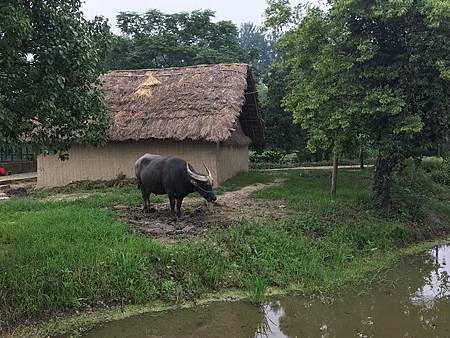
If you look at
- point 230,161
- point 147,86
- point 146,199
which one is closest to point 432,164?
point 230,161

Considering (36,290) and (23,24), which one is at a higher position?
(23,24)

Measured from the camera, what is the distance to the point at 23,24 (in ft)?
17.8

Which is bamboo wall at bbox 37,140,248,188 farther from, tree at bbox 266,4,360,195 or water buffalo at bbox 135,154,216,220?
water buffalo at bbox 135,154,216,220

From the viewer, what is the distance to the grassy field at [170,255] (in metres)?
6.73

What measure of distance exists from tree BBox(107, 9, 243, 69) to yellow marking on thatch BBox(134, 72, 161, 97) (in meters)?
9.17

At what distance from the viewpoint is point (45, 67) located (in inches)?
243

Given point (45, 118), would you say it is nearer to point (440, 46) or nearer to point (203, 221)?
point (203, 221)

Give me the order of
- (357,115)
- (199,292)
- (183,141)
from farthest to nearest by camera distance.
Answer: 1. (183,141)
2. (357,115)
3. (199,292)

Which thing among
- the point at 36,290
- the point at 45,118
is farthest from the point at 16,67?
the point at 36,290

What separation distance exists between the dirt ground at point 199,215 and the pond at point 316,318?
8.66 ft

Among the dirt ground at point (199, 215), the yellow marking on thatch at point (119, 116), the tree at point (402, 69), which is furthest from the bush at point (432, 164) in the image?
the yellow marking on thatch at point (119, 116)

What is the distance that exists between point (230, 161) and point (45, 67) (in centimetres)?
1285

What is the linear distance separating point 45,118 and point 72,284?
2347 millimetres

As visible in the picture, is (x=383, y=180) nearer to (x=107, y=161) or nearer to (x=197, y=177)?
(x=197, y=177)
